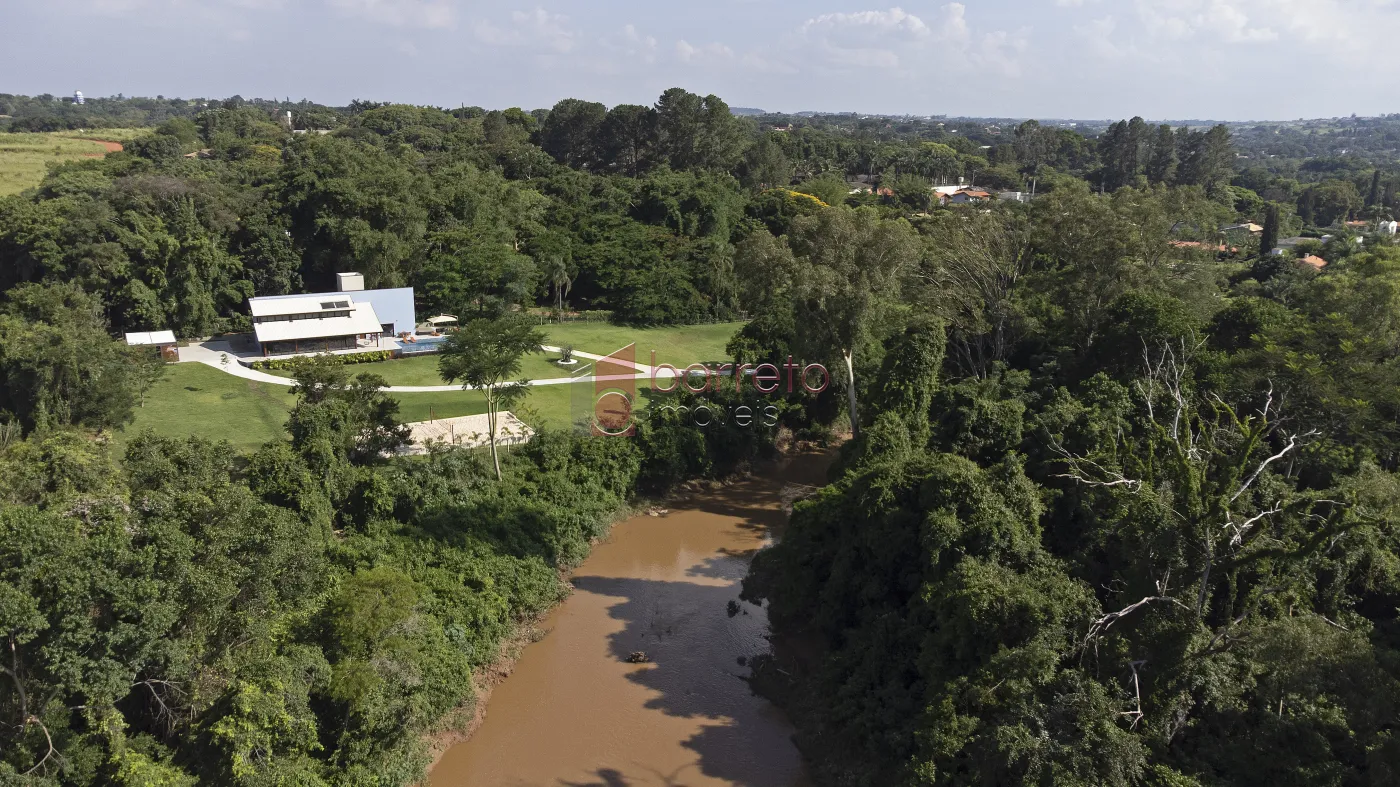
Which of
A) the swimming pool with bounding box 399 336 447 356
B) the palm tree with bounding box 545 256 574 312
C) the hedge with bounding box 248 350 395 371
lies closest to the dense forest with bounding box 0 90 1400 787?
the hedge with bounding box 248 350 395 371

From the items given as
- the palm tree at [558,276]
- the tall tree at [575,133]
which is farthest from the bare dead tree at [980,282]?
the tall tree at [575,133]

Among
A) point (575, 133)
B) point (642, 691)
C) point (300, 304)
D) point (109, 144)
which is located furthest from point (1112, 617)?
point (109, 144)

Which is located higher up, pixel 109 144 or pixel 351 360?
pixel 109 144

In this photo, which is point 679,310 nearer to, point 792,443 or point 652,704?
point 792,443

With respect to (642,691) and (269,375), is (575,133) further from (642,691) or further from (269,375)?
(642,691)

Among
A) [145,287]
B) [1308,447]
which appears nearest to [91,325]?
[145,287]

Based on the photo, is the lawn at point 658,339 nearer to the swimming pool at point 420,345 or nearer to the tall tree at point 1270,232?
the swimming pool at point 420,345

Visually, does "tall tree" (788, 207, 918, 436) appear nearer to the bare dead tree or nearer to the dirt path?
the bare dead tree
